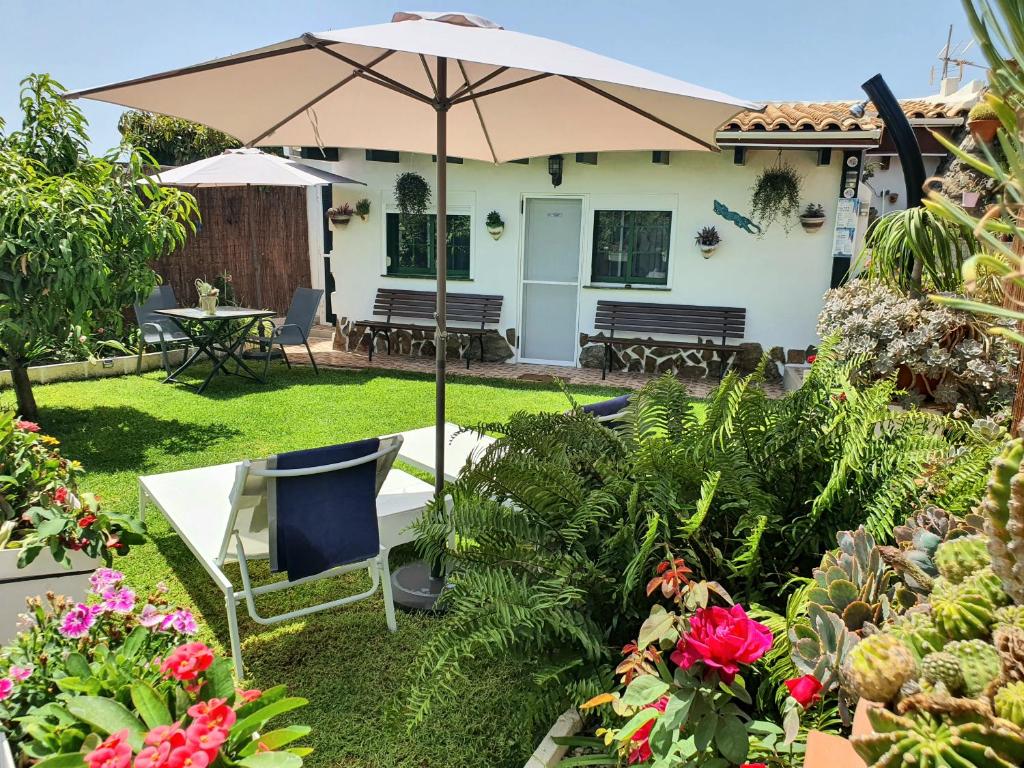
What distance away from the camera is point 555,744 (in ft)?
5.95

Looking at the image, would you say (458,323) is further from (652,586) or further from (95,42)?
(95,42)

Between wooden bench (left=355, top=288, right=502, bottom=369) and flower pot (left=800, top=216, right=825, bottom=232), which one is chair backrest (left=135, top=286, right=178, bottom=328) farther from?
flower pot (left=800, top=216, right=825, bottom=232)

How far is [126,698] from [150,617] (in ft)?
1.14

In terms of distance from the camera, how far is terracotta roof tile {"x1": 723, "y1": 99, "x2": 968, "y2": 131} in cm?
730

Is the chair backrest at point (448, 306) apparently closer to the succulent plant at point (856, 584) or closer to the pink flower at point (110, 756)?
the succulent plant at point (856, 584)

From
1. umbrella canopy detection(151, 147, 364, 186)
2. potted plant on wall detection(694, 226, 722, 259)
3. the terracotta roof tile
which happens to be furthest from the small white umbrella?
the terracotta roof tile

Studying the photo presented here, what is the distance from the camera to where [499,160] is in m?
5.12

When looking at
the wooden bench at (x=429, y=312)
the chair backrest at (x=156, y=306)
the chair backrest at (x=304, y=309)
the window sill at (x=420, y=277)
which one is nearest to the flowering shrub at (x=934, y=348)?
the wooden bench at (x=429, y=312)

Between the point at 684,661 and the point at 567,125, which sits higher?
the point at 567,125

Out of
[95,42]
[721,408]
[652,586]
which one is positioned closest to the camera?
[652,586]

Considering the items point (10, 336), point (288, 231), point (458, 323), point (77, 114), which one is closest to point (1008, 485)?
point (10, 336)

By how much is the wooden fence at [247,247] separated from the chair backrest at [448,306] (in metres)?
2.22

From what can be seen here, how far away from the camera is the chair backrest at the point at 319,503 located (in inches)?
101

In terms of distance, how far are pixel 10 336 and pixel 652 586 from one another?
511 centimetres
